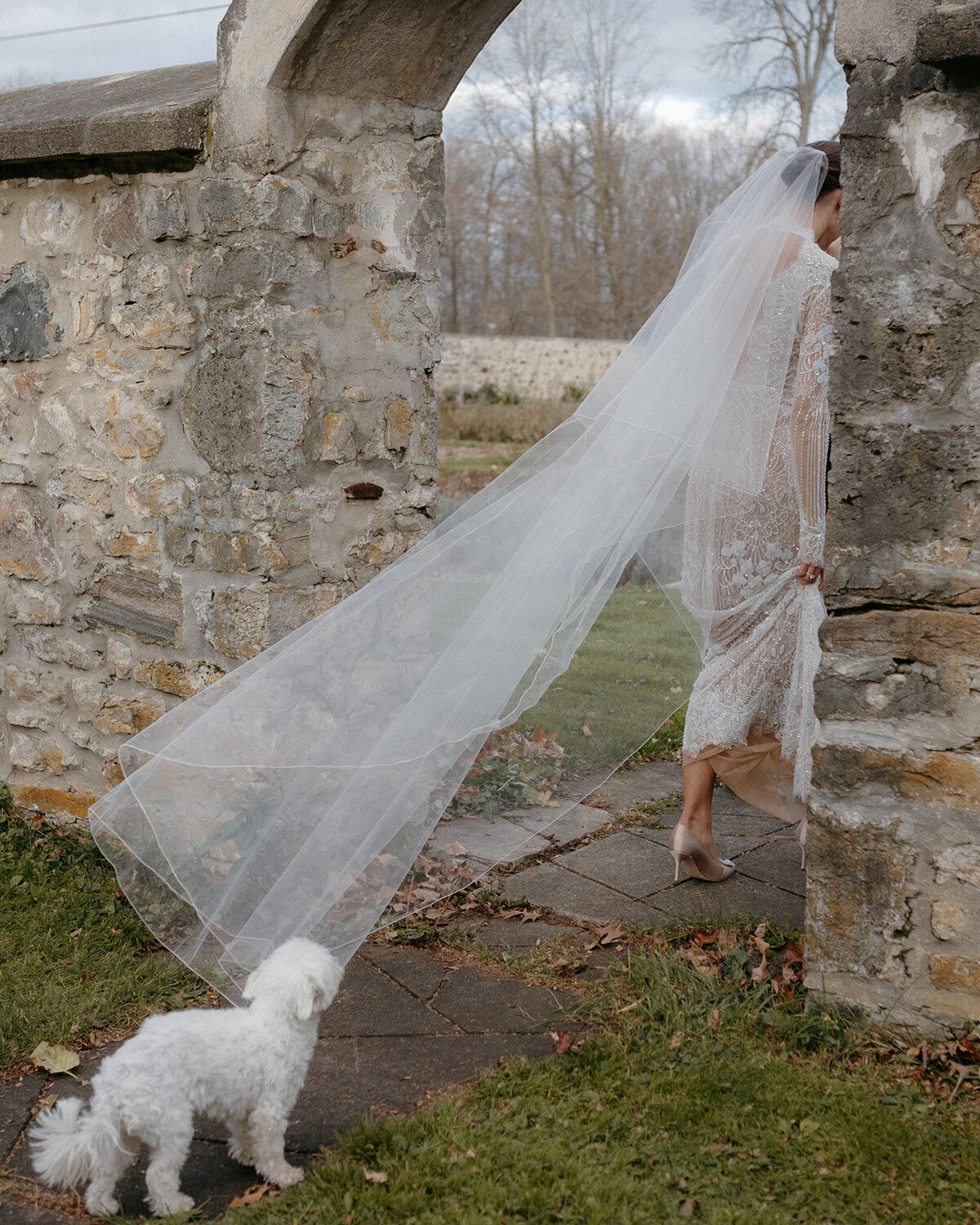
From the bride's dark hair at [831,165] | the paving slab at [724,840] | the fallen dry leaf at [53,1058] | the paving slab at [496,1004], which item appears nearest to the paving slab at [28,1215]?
the fallen dry leaf at [53,1058]

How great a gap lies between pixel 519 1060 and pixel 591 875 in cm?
116

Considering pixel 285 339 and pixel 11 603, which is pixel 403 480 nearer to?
pixel 285 339

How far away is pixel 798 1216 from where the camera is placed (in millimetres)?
2004

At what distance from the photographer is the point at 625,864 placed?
145 inches

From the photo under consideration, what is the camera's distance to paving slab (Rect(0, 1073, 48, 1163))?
231cm

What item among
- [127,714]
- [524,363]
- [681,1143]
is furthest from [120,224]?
[524,363]

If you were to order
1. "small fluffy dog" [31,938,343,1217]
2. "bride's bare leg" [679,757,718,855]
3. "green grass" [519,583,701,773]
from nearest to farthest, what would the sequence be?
"small fluffy dog" [31,938,343,1217]
"green grass" [519,583,701,773]
"bride's bare leg" [679,757,718,855]

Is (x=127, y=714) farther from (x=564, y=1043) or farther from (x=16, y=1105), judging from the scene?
(x=564, y=1043)

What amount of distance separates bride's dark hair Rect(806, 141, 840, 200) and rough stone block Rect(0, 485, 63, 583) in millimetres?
2783

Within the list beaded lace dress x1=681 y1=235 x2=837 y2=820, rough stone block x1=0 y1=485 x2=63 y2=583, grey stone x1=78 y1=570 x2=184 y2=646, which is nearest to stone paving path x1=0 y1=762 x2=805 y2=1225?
beaded lace dress x1=681 y1=235 x2=837 y2=820

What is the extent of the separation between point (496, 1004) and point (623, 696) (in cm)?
94

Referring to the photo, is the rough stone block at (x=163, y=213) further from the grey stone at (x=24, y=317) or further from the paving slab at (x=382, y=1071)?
the paving slab at (x=382, y=1071)

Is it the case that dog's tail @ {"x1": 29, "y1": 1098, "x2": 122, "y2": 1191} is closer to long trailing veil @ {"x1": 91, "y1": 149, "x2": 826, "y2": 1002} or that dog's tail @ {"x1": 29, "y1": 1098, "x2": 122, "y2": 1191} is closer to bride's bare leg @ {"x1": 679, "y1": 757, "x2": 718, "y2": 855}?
long trailing veil @ {"x1": 91, "y1": 149, "x2": 826, "y2": 1002}

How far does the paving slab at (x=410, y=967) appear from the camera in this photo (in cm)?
288
